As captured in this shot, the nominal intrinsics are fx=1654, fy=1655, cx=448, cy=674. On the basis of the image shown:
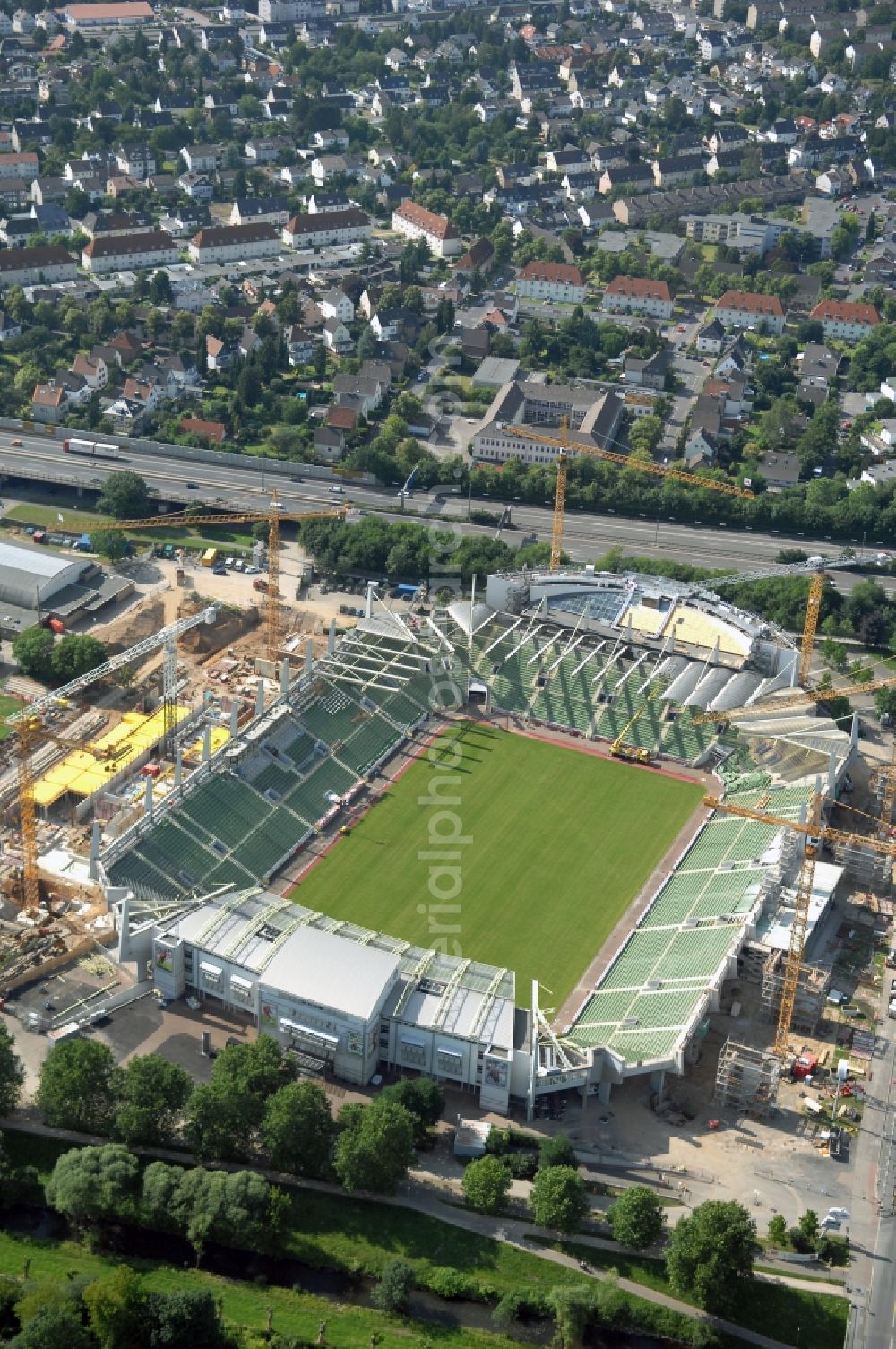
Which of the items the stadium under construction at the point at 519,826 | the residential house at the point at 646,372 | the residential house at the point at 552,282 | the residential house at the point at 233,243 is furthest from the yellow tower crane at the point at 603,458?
the residential house at the point at 233,243

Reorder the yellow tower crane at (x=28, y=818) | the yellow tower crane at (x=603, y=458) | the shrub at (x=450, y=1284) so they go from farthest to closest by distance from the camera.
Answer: the yellow tower crane at (x=603, y=458) → the yellow tower crane at (x=28, y=818) → the shrub at (x=450, y=1284)

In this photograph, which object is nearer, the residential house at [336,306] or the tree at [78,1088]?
the tree at [78,1088]

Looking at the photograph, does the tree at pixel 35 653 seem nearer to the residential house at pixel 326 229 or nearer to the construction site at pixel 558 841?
the construction site at pixel 558 841

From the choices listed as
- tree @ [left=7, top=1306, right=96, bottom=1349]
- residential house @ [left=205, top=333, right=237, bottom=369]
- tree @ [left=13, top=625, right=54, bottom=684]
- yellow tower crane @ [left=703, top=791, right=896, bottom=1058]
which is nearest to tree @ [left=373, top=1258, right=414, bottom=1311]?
tree @ [left=7, top=1306, right=96, bottom=1349]

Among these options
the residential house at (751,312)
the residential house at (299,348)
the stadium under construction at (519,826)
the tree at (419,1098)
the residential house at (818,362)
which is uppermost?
the residential house at (751,312)

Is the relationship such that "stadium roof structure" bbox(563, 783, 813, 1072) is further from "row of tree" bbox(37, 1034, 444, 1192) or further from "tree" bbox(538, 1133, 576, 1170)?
"row of tree" bbox(37, 1034, 444, 1192)

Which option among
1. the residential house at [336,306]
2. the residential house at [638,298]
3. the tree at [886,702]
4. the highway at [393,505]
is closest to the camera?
the tree at [886,702]

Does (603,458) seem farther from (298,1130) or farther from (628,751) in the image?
(298,1130)

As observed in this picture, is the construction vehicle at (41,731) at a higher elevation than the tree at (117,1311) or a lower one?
higher
